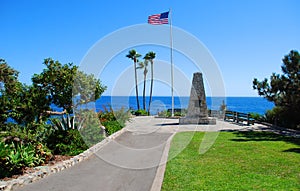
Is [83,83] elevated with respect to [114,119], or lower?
elevated

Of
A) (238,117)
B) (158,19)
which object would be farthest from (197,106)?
(158,19)

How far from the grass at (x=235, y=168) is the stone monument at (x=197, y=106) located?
11.2m

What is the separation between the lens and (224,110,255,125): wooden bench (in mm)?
21898

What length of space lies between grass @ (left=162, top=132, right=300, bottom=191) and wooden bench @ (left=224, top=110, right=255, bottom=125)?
9.94 meters

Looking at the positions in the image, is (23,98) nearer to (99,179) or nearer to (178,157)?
(99,179)

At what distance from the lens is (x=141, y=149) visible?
11.8 m

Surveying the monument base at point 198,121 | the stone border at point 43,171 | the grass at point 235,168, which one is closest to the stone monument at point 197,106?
the monument base at point 198,121

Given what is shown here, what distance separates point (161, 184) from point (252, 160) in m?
4.00

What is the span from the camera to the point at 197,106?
23.3 meters

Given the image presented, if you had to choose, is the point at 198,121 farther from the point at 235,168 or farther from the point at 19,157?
the point at 19,157

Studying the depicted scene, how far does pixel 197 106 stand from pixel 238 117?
13.2 ft

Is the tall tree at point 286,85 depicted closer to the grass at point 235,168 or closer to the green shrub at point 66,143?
the grass at point 235,168

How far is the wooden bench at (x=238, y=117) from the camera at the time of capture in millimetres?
21898

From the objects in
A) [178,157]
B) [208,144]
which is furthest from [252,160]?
[208,144]
